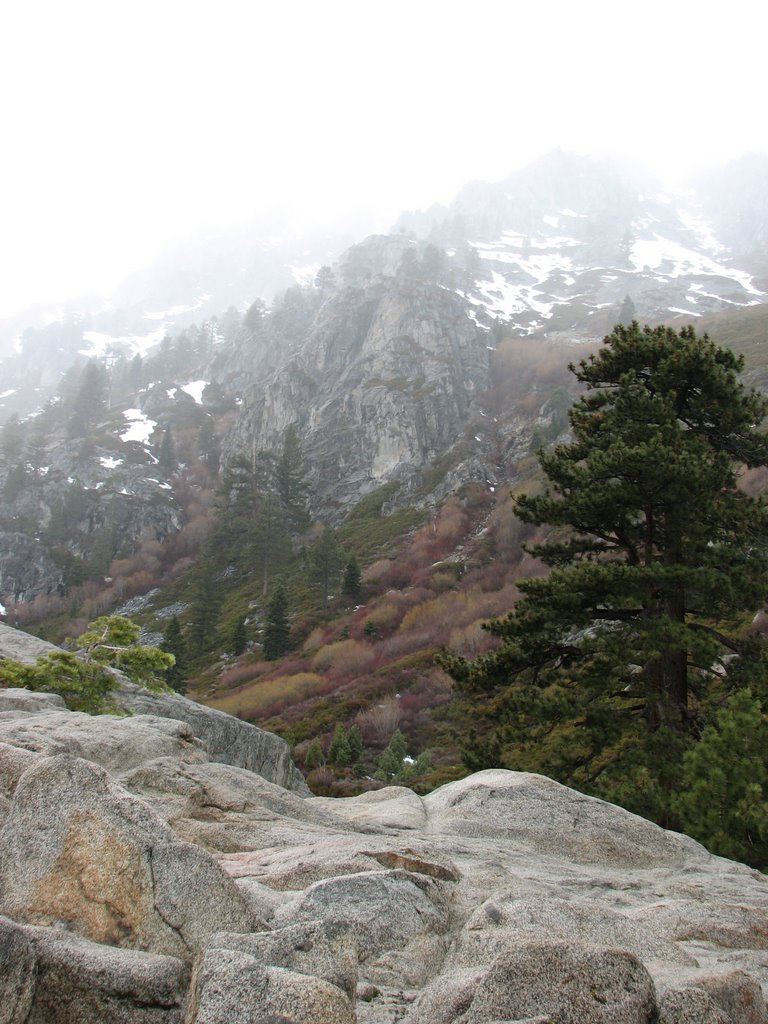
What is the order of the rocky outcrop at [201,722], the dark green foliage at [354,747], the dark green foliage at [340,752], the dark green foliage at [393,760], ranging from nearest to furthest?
1. the rocky outcrop at [201,722]
2. the dark green foliage at [393,760]
3. the dark green foliage at [340,752]
4. the dark green foliage at [354,747]

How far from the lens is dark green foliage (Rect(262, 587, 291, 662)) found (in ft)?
188

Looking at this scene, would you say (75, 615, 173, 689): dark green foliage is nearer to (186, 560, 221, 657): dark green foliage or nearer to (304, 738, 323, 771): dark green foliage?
(304, 738, 323, 771): dark green foliage

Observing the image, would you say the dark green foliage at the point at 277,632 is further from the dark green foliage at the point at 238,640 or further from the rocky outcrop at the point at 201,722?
the rocky outcrop at the point at 201,722

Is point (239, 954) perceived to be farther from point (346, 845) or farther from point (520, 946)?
point (346, 845)

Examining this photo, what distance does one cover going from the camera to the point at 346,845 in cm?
724

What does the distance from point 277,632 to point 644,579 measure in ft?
154

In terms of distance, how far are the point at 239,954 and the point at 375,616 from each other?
175 feet

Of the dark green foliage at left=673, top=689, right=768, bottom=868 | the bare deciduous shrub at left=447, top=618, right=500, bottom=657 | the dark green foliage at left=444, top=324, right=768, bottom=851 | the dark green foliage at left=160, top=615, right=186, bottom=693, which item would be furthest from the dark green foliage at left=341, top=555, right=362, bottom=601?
the dark green foliage at left=673, top=689, right=768, bottom=868

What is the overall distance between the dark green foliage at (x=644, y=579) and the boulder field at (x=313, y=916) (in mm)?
5417

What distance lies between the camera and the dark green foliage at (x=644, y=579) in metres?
14.4

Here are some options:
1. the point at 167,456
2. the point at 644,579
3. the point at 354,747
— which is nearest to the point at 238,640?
the point at 354,747

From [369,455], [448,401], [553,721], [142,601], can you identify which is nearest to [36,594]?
[142,601]

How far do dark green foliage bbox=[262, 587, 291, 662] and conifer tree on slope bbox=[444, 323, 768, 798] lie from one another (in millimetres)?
42693

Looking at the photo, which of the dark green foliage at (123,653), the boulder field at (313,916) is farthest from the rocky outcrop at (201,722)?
the boulder field at (313,916)
